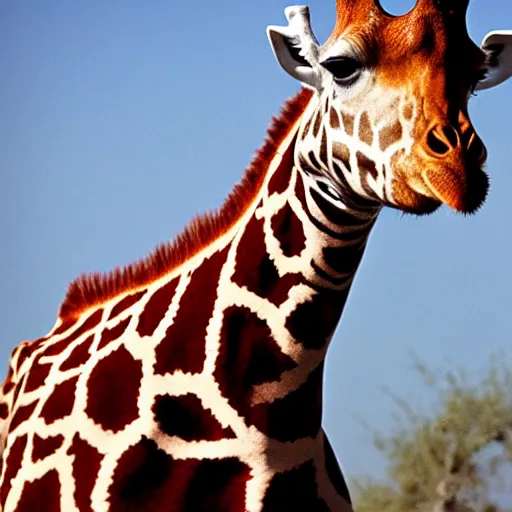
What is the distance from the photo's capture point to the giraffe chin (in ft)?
12.4

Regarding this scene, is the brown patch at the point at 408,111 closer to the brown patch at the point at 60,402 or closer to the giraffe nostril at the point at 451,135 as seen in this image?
the giraffe nostril at the point at 451,135

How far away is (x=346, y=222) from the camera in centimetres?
431

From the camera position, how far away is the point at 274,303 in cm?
438

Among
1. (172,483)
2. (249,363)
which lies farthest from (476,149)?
(172,483)

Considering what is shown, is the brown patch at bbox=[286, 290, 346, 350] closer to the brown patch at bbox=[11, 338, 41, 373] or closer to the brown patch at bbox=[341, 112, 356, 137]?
the brown patch at bbox=[341, 112, 356, 137]

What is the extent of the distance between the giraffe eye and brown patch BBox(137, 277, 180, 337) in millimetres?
1034

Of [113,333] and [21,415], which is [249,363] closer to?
[113,333]

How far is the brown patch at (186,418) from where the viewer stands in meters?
4.34

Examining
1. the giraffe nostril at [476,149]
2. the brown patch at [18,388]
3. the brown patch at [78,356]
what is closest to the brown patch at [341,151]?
the giraffe nostril at [476,149]

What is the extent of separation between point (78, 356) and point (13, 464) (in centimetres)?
50

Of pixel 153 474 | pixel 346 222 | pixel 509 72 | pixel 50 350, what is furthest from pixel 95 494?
pixel 509 72

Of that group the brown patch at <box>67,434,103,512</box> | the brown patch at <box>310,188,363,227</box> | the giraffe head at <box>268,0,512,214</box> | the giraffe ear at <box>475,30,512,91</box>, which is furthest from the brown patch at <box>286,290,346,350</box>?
the giraffe ear at <box>475,30,512,91</box>

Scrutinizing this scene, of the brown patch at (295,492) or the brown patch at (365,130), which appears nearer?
the brown patch at (365,130)

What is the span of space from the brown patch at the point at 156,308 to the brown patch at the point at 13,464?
684mm
